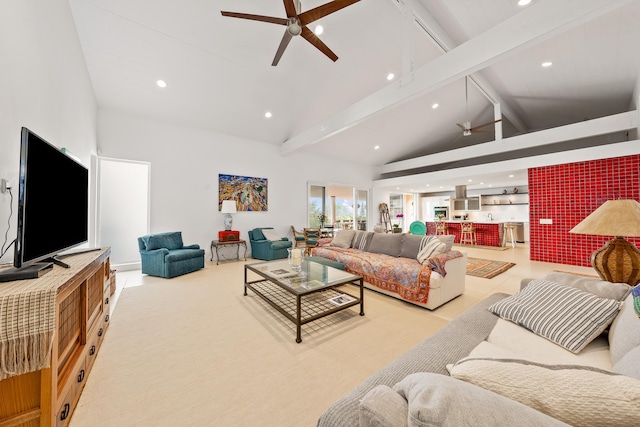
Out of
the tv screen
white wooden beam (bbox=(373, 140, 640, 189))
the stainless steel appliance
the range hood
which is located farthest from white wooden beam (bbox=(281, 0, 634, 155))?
the stainless steel appliance

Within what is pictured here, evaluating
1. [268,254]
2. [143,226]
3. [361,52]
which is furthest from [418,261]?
[143,226]

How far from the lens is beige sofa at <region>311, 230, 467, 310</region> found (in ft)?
9.70

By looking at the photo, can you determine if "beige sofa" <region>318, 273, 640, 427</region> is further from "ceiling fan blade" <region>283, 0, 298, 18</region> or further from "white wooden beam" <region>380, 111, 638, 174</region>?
"white wooden beam" <region>380, 111, 638, 174</region>

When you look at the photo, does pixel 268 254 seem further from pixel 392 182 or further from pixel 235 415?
pixel 392 182

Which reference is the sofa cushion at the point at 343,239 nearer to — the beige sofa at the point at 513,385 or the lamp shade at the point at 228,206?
the lamp shade at the point at 228,206

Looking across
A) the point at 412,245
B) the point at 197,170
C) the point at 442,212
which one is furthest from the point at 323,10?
the point at 442,212

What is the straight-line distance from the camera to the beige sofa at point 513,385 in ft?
1.75

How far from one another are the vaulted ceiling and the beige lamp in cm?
189

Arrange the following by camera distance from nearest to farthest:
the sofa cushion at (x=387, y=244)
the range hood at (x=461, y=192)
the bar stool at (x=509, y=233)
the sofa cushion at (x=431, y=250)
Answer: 1. the sofa cushion at (x=431, y=250)
2. the sofa cushion at (x=387, y=244)
3. the bar stool at (x=509, y=233)
4. the range hood at (x=461, y=192)

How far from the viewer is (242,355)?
204 cm

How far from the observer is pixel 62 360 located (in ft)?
4.40

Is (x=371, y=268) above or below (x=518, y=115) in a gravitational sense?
below

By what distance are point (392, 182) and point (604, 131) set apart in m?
5.27

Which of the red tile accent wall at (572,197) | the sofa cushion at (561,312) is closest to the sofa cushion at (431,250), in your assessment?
the sofa cushion at (561,312)
